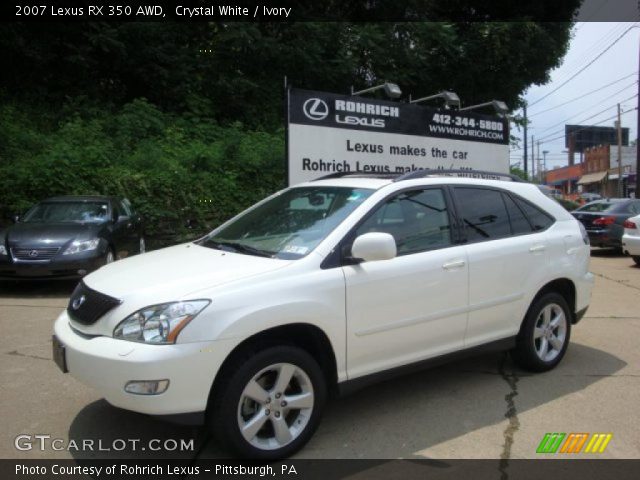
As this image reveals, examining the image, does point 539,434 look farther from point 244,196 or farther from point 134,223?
point 244,196

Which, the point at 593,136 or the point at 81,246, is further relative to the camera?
the point at 593,136

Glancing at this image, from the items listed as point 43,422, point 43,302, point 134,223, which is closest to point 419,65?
point 134,223

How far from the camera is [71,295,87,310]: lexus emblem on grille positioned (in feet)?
11.8

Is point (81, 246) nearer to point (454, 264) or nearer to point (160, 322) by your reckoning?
point (160, 322)

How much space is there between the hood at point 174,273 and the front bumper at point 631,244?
10.6 metres

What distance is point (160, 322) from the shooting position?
315 centimetres

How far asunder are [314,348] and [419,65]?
1865 centimetres

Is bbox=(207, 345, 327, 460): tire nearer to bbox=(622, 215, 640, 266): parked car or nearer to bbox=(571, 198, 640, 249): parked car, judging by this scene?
bbox=(622, 215, 640, 266): parked car

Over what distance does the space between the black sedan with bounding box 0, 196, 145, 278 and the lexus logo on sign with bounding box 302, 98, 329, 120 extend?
3.62 metres

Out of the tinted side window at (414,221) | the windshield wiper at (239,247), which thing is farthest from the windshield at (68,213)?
the tinted side window at (414,221)

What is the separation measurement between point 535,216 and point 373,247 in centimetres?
211

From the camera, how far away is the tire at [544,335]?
4.85 meters

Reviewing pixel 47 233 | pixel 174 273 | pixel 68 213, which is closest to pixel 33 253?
pixel 47 233

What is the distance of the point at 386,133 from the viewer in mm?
11477
